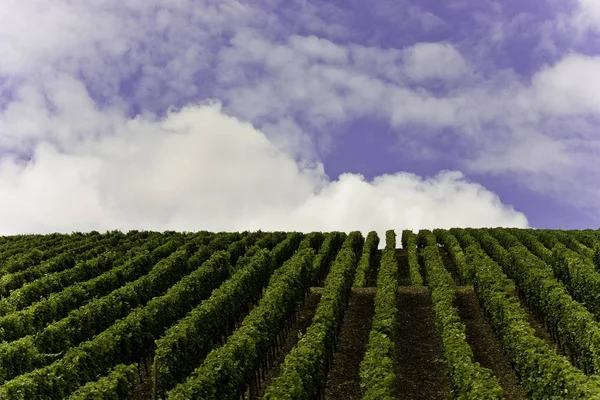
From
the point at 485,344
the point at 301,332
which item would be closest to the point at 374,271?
the point at 485,344

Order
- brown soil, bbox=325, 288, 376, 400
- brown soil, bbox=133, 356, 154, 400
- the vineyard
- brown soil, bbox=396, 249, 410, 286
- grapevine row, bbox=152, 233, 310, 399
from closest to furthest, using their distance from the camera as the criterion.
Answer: the vineyard → grapevine row, bbox=152, 233, 310, 399 → brown soil, bbox=325, 288, 376, 400 → brown soil, bbox=133, 356, 154, 400 → brown soil, bbox=396, 249, 410, 286

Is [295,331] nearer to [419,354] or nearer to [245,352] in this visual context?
[419,354]

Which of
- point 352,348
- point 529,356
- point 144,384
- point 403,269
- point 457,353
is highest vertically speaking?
point 403,269

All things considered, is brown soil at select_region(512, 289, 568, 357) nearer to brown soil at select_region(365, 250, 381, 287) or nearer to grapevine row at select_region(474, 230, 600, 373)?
grapevine row at select_region(474, 230, 600, 373)

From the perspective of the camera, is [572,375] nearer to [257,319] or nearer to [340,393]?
[340,393]

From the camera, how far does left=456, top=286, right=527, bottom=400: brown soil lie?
87.3 feet

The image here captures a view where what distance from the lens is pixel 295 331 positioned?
36.1 metres

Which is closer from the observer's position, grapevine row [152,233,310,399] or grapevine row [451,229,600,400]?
grapevine row [451,229,600,400]

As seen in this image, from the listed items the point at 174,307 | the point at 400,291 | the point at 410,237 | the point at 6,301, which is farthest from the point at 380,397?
the point at 410,237

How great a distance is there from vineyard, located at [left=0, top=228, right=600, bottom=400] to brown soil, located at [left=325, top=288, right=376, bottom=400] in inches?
4.4

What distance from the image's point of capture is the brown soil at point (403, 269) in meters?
50.9

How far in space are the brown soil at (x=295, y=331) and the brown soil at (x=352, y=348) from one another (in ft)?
9.85

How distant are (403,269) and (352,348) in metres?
27.0

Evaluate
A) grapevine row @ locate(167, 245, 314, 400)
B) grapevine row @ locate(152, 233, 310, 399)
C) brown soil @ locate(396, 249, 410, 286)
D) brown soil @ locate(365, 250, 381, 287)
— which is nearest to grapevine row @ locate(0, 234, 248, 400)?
grapevine row @ locate(152, 233, 310, 399)
